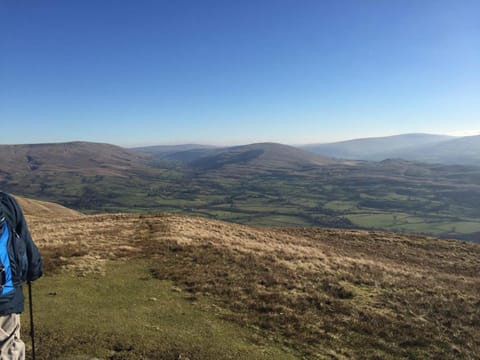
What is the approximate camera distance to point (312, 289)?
1636 centimetres

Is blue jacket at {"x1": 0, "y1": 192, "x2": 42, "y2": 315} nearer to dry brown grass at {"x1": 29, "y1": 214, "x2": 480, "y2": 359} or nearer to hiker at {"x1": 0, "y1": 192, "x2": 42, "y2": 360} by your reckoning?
hiker at {"x1": 0, "y1": 192, "x2": 42, "y2": 360}

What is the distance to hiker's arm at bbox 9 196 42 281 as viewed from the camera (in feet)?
Result: 18.6

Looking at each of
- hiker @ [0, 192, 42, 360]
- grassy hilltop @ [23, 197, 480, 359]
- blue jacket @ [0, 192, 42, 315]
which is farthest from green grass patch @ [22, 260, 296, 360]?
blue jacket @ [0, 192, 42, 315]

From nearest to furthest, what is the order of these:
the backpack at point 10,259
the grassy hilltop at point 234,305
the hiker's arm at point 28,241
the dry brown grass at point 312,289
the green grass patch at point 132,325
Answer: the backpack at point 10,259, the hiker's arm at point 28,241, the green grass patch at point 132,325, the grassy hilltop at point 234,305, the dry brown grass at point 312,289

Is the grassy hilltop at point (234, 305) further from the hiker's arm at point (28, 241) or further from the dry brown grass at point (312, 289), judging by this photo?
the hiker's arm at point (28, 241)

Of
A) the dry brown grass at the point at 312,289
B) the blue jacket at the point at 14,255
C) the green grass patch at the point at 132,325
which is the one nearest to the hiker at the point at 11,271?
the blue jacket at the point at 14,255

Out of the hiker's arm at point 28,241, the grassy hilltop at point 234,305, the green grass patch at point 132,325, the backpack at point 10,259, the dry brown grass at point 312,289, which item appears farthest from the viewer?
the dry brown grass at point 312,289

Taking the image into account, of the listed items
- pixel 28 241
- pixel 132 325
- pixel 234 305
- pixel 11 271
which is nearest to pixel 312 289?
pixel 234 305

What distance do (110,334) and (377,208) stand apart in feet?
581

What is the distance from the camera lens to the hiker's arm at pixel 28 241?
566 cm

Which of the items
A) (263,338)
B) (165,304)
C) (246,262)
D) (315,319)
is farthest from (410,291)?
(165,304)

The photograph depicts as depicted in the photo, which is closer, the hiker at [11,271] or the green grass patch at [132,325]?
the hiker at [11,271]

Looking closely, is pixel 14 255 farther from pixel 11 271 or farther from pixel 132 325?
→ pixel 132 325

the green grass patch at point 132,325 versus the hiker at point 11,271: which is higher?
the hiker at point 11,271
